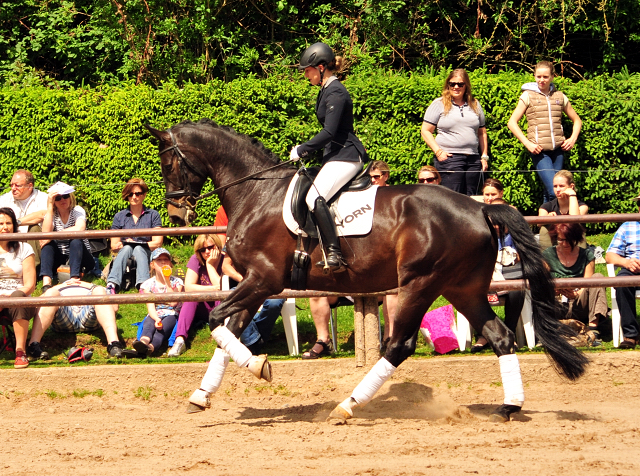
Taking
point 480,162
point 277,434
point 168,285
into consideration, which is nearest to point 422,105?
point 480,162

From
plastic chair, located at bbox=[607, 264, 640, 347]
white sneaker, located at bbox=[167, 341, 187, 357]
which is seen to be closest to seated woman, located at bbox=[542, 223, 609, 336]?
plastic chair, located at bbox=[607, 264, 640, 347]

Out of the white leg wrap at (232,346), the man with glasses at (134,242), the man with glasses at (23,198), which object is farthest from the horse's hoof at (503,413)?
the man with glasses at (23,198)

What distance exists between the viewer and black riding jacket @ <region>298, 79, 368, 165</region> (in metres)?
6.51

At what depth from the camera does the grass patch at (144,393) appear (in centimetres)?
754

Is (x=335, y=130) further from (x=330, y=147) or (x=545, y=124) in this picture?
(x=545, y=124)

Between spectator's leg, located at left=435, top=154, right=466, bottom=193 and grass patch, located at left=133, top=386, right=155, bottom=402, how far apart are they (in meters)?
4.42

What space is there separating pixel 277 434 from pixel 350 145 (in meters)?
2.39

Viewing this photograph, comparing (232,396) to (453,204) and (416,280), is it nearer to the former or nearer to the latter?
(416,280)

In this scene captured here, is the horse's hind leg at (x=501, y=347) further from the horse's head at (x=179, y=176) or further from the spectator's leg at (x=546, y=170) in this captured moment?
the spectator's leg at (x=546, y=170)

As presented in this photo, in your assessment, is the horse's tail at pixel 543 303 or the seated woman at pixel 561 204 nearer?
the horse's tail at pixel 543 303

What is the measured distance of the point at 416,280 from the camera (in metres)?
6.41

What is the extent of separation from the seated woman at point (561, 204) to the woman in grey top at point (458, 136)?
1166 mm

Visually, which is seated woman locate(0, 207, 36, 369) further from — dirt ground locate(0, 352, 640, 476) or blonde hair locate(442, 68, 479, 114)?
blonde hair locate(442, 68, 479, 114)

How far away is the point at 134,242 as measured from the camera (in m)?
9.48
